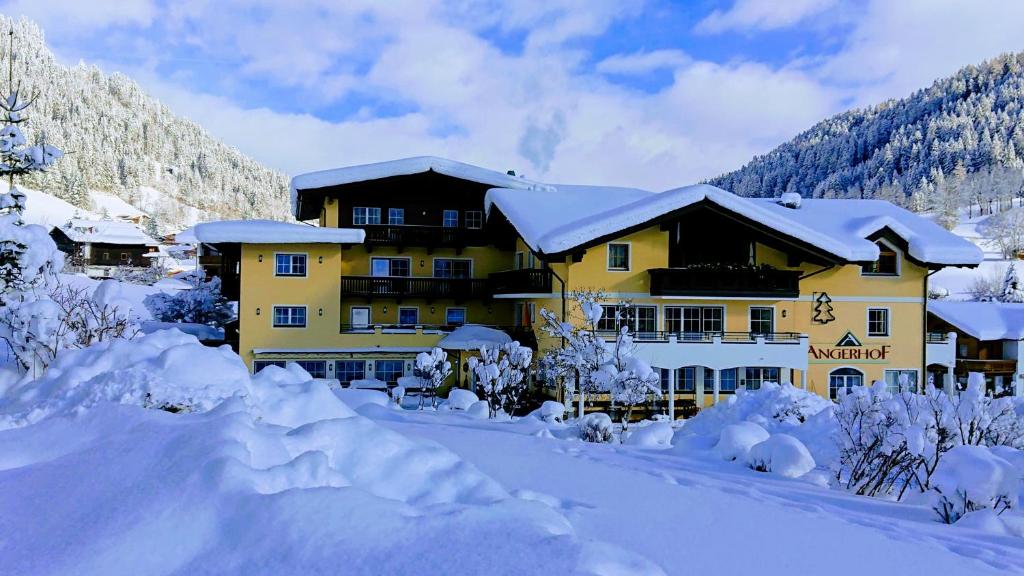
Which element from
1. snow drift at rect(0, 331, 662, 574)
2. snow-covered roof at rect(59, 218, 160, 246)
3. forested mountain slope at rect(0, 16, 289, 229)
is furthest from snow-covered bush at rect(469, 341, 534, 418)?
forested mountain slope at rect(0, 16, 289, 229)

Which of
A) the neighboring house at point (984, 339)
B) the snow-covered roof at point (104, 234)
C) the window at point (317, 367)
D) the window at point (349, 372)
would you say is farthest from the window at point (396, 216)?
the snow-covered roof at point (104, 234)

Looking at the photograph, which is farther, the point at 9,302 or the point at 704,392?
the point at 704,392

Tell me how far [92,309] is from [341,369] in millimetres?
12636

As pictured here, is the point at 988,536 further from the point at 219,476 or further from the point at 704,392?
the point at 704,392

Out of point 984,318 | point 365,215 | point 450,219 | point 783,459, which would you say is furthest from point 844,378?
point 365,215

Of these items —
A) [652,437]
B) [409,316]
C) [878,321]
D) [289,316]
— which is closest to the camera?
[652,437]

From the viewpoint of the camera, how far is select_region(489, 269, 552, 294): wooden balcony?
23.0 meters

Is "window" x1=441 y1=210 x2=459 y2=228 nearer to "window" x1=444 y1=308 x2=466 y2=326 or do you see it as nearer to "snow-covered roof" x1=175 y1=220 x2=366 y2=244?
"window" x1=444 y1=308 x2=466 y2=326

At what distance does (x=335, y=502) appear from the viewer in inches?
151

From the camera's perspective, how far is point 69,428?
539cm

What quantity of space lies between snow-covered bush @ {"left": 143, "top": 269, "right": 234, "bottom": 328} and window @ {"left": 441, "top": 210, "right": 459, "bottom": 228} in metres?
11.1

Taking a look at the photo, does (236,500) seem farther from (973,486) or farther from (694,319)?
(694,319)

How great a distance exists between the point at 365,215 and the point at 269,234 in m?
4.49

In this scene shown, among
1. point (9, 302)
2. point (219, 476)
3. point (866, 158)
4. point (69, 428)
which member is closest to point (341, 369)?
point (9, 302)
